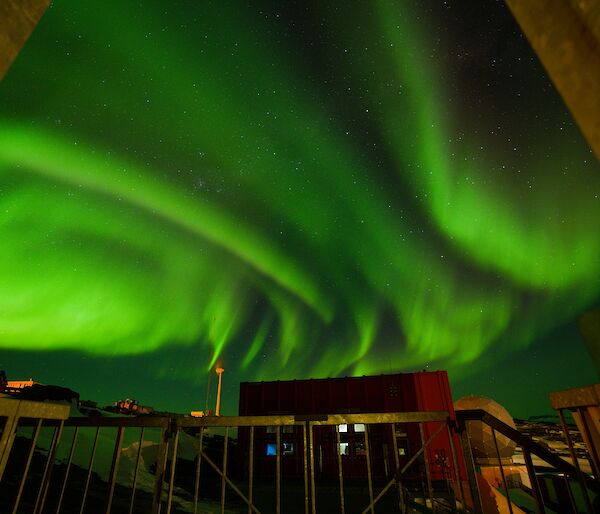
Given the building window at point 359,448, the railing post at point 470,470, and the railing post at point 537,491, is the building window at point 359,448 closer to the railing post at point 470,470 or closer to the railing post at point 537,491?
the railing post at point 470,470

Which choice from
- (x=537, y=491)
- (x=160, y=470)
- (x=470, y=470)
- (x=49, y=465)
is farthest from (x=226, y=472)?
(x=537, y=491)

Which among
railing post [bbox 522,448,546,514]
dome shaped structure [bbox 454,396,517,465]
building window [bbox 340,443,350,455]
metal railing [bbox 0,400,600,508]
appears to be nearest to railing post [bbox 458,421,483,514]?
metal railing [bbox 0,400,600,508]

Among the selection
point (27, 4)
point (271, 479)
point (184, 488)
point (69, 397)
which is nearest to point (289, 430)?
point (271, 479)

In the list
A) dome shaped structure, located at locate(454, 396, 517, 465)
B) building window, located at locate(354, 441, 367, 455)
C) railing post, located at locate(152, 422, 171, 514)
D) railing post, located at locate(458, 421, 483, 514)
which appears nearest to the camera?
railing post, located at locate(458, 421, 483, 514)

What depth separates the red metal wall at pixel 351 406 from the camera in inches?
673

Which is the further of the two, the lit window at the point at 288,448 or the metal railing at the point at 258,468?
the lit window at the point at 288,448

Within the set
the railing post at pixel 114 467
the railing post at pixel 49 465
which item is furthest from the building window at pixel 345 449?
the railing post at pixel 49 465

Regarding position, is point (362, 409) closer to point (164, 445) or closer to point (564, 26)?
point (164, 445)

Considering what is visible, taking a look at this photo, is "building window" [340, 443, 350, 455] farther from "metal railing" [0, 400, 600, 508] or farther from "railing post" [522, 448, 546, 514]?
"railing post" [522, 448, 546, 514]

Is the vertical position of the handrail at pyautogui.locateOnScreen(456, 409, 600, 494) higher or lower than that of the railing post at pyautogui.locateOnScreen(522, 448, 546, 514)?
higher

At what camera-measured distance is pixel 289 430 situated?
742 inches

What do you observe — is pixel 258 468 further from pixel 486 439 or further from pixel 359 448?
pixel 486 439

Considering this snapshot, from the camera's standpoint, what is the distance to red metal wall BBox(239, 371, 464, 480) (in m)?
17.1

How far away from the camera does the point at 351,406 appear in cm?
1862
